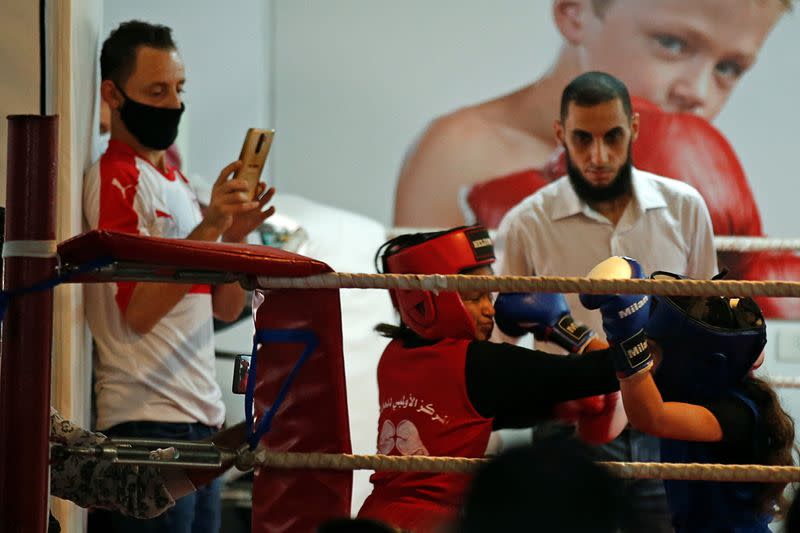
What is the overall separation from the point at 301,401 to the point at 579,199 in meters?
1.43

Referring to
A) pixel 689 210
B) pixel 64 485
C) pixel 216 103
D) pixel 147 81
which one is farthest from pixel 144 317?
pixel 216 103

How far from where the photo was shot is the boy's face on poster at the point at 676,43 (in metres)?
4.07

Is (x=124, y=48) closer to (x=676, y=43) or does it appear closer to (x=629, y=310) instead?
(x=629, y=310)

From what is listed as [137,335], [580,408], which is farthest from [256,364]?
[137,335]

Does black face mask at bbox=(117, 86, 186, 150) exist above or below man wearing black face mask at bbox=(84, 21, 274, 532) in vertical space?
above

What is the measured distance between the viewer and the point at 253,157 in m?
2.13

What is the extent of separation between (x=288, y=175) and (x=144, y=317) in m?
2.33

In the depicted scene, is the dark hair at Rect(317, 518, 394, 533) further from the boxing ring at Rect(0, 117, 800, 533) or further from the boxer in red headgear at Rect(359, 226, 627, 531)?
the boxer in red headgear at Rect(359, 226, 627, 531)

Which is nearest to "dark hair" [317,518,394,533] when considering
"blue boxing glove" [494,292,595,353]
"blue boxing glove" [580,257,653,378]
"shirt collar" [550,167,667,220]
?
"blue boxing glove" [580,257,653,378]

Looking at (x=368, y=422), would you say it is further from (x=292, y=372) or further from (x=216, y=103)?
(x=292, y=372)

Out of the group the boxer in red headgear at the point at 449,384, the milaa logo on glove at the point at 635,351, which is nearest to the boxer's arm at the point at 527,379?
the boxer in red headgear at the point at 449,384

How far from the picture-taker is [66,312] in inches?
79.0

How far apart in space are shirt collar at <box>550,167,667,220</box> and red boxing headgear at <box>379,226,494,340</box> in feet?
2.33

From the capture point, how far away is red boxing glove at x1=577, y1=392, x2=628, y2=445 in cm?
189
